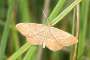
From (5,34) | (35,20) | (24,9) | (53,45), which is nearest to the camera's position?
(53,45)

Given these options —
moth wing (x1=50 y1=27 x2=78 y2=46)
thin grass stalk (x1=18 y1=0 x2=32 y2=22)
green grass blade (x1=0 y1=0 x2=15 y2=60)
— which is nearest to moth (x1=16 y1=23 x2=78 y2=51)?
moth wing (x1=50 y1=27 x2=78 y2=46)

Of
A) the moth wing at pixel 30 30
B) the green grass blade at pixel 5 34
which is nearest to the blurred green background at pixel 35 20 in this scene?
the green grass blade at pixel 5 34

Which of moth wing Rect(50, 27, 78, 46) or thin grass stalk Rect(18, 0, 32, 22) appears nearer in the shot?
moth wing Rect(50, 27, 78, 46)

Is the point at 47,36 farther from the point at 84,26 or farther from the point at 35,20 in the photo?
the point at 35,20

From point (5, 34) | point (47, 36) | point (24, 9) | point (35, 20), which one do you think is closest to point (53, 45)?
point (47, 36)

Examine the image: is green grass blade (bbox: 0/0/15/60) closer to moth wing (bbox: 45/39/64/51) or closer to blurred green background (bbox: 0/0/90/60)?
blurred green background (bbox: 0/0/90/60)

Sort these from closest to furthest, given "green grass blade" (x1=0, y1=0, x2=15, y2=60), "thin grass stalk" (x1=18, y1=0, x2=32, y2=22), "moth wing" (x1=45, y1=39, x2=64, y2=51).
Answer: "moth wing" (x1=45, y1=39, x2=64, y2=51) < "green grass blade" (x1=0, y1=0, x2=15, y2=60) < "thin grass stalk" (x1=18, y1=0, x2=32, y2=22)

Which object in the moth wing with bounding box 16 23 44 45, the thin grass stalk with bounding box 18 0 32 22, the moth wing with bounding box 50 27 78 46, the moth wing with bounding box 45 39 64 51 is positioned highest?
the thin grass stalk with bounding box 18 0 32 22

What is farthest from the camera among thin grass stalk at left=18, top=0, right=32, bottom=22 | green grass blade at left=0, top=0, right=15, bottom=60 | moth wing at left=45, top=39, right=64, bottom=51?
thin grass stalk at left=18, top=0, right=32, bottom=22

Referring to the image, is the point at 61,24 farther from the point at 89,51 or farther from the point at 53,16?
the point at 53,16
